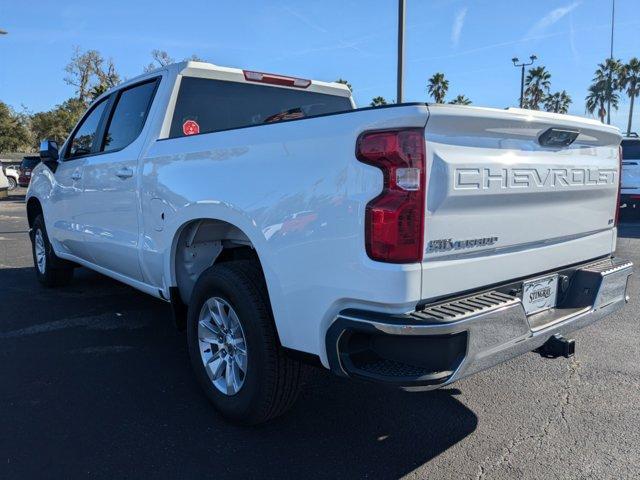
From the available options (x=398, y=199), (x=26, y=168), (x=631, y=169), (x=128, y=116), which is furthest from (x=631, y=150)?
(x=26, y=168)

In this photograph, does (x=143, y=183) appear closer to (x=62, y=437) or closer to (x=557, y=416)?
(x=62, y=437)

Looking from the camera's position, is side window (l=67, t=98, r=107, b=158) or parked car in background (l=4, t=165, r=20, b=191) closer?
side window (l=67, t=98, r=107, b=158)

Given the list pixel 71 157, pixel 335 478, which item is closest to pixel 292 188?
pixel 335 478

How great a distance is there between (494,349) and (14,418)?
2708 mm

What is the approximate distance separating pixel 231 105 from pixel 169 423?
2392 mm

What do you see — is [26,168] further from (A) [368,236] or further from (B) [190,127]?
(A) [368,236]

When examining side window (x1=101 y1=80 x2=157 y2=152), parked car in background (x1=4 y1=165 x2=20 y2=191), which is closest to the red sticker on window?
side window (x1=101 y1=80 x2=157 y2=152)

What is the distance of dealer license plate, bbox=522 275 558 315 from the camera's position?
111 inches

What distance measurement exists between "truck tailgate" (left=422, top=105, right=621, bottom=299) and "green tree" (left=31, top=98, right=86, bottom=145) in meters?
48.4

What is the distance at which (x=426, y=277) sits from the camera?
232 centimetres

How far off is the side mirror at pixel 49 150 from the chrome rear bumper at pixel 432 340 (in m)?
4.45

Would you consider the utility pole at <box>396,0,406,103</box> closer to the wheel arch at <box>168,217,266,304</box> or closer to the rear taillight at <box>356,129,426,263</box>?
the wheel arch at <box>168,217,266,304</box>

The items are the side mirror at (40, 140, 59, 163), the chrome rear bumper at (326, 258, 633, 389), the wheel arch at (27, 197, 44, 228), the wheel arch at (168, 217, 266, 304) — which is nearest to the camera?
the chrome rear bumper at (326, 258, 633, 389)

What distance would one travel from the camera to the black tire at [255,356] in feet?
9.30
